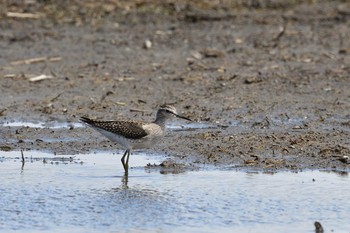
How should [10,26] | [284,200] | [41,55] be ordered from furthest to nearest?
[10,26], [41,55], [284,200]

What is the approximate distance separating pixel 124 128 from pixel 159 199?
1.60 meters

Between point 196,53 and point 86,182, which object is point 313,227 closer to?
point 86,182

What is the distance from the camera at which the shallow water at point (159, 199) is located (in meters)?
9.02

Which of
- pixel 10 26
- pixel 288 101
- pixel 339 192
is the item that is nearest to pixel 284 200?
pixel 339 192

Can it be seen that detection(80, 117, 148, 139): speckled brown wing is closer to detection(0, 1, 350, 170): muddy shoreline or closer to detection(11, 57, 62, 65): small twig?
detection(0, 1, 350, 170): muddy shoreline

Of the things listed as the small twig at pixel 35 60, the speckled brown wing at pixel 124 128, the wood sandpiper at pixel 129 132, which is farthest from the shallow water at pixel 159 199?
the small twig at pixel 35 60

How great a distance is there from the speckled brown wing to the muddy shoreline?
77 centimetres

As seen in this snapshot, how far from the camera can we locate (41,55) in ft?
55.5

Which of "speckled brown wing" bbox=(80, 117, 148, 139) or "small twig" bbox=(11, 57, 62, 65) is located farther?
"small twig" bbox=(11, 57, 62, 65)

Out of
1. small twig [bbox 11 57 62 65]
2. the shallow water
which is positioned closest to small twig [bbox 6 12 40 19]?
small twig [bbox 11 57 62 65]

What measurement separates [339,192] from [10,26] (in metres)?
9.94

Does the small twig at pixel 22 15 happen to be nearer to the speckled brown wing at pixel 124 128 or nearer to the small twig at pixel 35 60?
the small twig at pixel 35 60

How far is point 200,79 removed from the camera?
15.6 metres

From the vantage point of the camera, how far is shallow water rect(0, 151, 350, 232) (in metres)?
9.02
